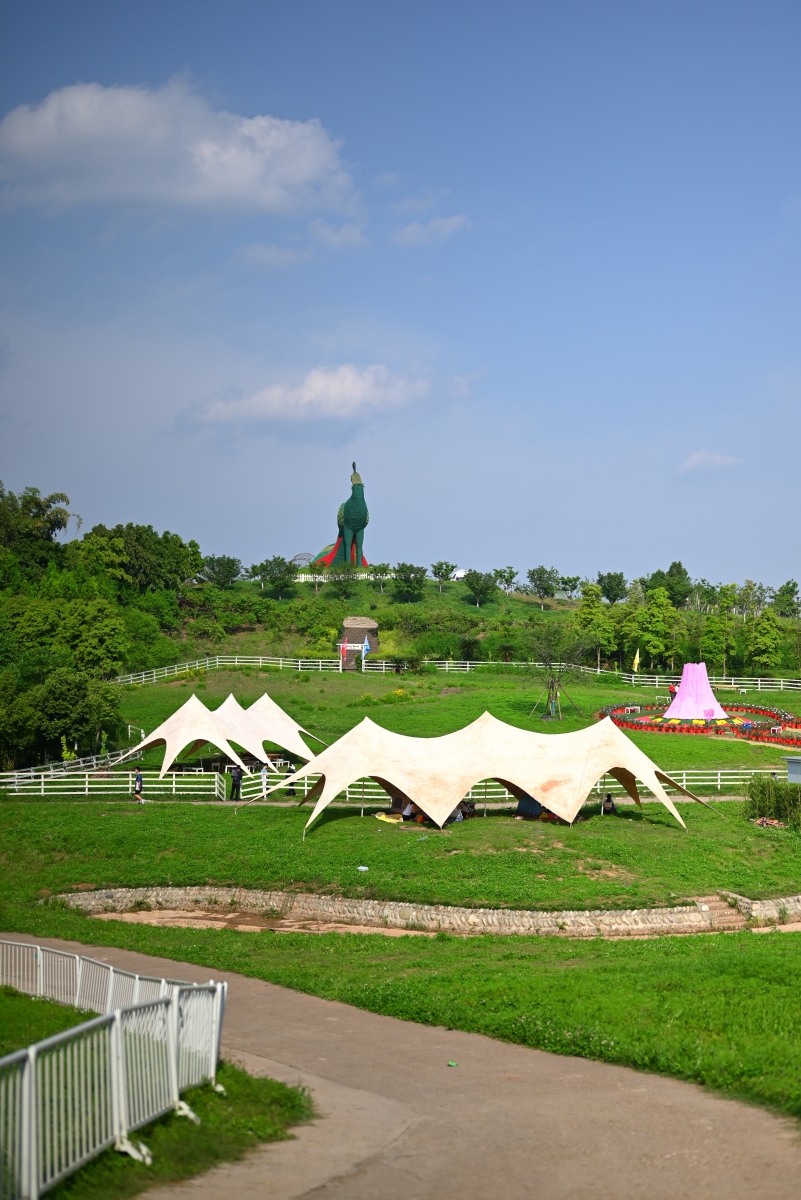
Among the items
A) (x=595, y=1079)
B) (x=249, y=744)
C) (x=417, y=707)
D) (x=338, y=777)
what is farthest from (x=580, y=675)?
(x=595, y=1079)

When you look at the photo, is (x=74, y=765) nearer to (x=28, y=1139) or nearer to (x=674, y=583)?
(x=28, y=1139)

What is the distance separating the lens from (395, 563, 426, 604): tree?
101 metres

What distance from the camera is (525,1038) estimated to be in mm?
13344

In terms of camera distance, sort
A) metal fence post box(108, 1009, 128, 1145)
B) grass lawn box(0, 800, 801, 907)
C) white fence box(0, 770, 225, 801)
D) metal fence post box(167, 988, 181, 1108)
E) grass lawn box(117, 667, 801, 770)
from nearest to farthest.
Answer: metal fence post box(108, 1009, 128, 1145) → metal fence post box(167, 988, 181, 1108) → grass lawn box(0, 800, 801, 907) → white fence box(0, 770, 225, 801) → grass lawn box(117, 667, 801, 770)

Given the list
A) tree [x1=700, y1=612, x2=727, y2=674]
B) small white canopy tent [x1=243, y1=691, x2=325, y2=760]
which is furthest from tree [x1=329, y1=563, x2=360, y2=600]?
small white canopy tent [x1=243, y1=691, x2=325, y2=760]

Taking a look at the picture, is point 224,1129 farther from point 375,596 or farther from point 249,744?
point 375,596

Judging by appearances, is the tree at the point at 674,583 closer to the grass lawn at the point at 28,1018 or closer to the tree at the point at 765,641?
the tree at the point at 765,641

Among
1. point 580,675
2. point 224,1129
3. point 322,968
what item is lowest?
point 322,968

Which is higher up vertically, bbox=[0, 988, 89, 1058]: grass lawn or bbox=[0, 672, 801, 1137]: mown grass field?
bbox=[0, 988, 89, 1058]: grass lawn

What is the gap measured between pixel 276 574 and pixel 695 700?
6213 cm

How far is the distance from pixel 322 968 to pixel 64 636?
140 ft

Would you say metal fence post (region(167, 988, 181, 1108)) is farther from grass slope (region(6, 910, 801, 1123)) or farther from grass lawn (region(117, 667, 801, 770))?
grass lawn (region(117, 667, 801, 770))

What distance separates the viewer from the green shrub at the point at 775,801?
101ft

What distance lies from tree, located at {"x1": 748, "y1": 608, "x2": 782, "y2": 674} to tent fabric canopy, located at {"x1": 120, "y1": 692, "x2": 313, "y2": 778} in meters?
46.1
